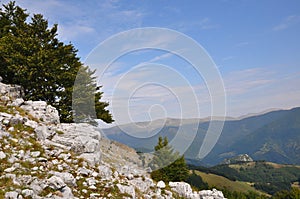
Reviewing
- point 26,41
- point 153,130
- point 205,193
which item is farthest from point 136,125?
point 26,41

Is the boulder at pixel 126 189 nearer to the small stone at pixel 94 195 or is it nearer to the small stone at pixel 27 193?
the small stone at pixel 94 195

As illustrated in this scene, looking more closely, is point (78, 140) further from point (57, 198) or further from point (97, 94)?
point (97, 94)

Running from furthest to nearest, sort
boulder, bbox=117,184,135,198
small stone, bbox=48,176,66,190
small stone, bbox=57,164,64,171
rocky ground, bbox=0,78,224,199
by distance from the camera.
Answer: boulder, bbox=117,184,135,198 < small stone, bbox=57,164,64,171 < small stone, bbox=48,176,66,190 < rocky ground, bbox=0,78,224,199

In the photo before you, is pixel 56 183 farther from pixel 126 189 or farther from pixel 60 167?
pixel 126 189

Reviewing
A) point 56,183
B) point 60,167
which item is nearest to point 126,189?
point 60,167

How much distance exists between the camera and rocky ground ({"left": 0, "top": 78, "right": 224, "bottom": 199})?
12766 millimetres

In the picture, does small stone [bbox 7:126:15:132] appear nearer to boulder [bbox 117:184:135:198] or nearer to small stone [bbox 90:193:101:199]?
small stone [bbox 90:193:101:199]

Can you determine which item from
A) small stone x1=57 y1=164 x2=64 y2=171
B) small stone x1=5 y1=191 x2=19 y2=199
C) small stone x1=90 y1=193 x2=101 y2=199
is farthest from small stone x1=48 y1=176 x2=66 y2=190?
small stone x1=5 y1=191 x2=19 y2=199

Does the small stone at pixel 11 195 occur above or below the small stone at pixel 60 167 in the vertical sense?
below

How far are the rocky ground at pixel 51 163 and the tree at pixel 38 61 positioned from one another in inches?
Answer: 198

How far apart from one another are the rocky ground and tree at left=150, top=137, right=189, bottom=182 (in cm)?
1478

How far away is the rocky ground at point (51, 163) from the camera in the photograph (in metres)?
12.8

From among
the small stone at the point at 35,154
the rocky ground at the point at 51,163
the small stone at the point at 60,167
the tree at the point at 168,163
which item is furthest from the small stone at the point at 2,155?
the tree at the point at 168,163

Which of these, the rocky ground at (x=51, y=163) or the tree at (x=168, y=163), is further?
the tree at (x=168, y=163)
